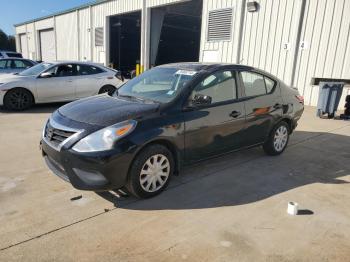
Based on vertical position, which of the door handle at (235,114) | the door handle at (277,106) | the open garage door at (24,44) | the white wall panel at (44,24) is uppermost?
the white wall panel at (44,24)

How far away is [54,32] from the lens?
1061 inches

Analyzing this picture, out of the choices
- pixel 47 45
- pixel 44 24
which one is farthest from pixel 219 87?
pixel 44 24

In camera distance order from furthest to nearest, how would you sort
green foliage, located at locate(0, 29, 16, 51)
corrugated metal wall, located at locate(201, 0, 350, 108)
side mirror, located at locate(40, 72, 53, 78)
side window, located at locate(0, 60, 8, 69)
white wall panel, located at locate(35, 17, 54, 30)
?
green foliage, located at locate(0, 29, 16, 51), white wall panel, located at locate(35, 17, 54, 30), side window, located at locate(0, 60, 8, 69), corrugated metal wall, located at locate(201, 0, 350, 108), side mirror, located at locate(40, 72, 53, 78)

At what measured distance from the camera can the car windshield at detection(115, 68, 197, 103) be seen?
4.11m

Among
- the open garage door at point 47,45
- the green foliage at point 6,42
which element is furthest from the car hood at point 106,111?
the green foliage at point 6,42

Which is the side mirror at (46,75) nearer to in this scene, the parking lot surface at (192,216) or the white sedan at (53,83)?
the white sedan at (53,83)

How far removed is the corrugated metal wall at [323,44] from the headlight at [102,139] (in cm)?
895

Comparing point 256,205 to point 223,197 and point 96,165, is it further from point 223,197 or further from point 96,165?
point 96,165

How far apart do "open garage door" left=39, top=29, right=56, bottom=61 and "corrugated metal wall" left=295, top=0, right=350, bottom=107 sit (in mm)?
23066

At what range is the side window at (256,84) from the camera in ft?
15.8

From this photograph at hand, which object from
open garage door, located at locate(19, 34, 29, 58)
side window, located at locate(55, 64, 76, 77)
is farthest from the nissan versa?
open garage door, located at locate(19, 34, 29, 58)

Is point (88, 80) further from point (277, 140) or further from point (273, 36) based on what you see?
point (273, 36)

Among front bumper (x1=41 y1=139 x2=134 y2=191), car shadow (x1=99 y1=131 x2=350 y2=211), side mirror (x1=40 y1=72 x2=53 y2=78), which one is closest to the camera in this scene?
front bumper (x1=41 y1=139 x2=134 y2=191)

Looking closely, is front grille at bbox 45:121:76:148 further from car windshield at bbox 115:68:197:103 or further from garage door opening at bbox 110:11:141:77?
garage door opening at bbox 110:11:141:77
